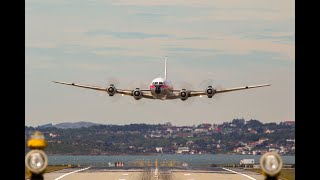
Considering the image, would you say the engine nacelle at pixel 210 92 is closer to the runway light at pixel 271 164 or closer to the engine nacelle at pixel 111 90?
the engine nacelle at pixel 111 90

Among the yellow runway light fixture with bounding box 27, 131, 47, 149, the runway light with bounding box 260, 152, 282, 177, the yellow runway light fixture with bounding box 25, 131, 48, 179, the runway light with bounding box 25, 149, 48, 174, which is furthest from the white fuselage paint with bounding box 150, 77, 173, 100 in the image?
the runway light with bounding box 25, 149, 48, 174

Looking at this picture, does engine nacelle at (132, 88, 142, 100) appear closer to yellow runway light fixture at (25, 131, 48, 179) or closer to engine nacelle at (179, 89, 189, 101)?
engine nacelle at (179, 89, 189, 101)

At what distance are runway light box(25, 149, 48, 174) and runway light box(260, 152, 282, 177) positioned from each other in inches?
221

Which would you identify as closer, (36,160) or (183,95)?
(36,160)

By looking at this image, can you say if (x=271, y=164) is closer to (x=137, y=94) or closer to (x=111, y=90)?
(x=137, y=94)

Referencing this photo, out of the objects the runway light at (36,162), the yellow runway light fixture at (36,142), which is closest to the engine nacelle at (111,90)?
the yellow runway light fixture at (36,142)

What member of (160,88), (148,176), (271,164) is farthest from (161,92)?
(271,164)

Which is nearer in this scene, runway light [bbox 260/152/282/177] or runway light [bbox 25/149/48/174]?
runway light [bbox 25/149/48/174]

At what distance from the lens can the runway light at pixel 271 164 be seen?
620 inches

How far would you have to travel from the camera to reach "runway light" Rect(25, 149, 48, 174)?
15.5 meters

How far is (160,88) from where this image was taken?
128 meters

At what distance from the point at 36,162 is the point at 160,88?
113 metres
